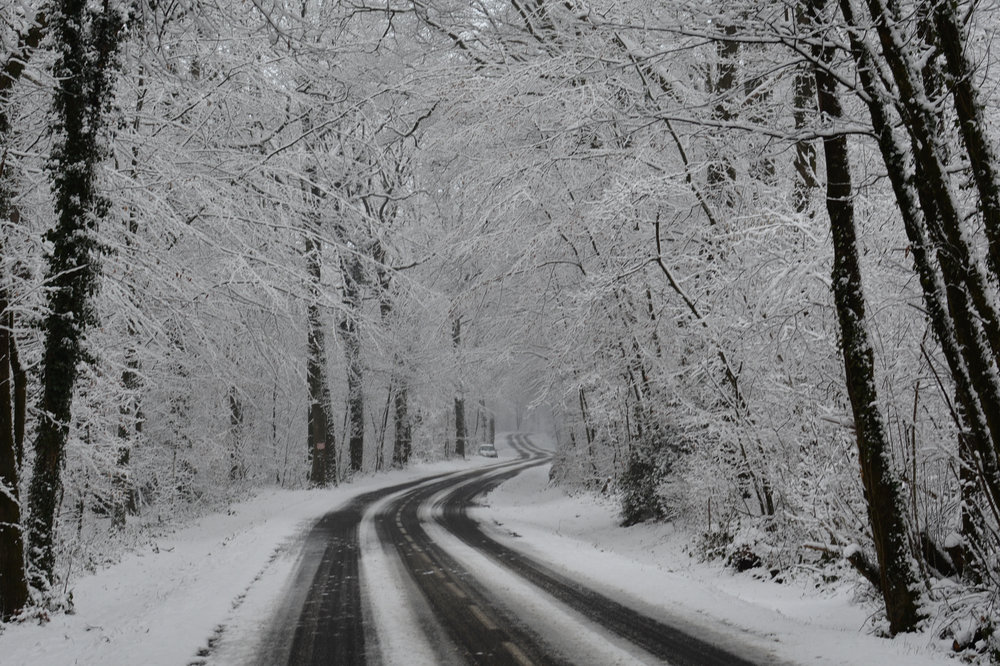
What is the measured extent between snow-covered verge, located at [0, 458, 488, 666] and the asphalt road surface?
1.75 ft

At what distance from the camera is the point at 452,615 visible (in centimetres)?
782

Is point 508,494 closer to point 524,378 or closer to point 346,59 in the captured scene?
point 524,378

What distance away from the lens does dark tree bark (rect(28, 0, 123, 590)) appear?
773 cm

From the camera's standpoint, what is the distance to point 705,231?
1099 centimetres

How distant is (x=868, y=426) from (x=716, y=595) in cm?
334

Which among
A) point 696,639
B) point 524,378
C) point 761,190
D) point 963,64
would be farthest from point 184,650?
point 524,378

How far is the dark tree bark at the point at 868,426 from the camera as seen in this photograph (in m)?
6.12

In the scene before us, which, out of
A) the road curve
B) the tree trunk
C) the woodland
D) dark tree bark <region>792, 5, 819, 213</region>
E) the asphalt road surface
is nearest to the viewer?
the woodland

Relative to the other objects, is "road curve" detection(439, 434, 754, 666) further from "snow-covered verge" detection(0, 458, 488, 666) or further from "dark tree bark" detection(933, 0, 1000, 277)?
"dark tree bark" detection(933, 0, 1000, 277)

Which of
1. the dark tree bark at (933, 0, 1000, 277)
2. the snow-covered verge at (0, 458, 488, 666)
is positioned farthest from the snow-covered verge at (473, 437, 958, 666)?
the snow-covered verge at (0, 458, 488, 666)

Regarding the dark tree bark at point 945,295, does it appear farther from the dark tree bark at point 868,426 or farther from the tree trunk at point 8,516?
the tree trunk at point 8,516

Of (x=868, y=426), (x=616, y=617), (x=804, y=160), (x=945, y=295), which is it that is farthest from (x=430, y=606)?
Answer: (x=804, y=160)

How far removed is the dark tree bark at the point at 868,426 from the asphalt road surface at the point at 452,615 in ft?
4.98

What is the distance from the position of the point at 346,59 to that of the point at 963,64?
10.1m
